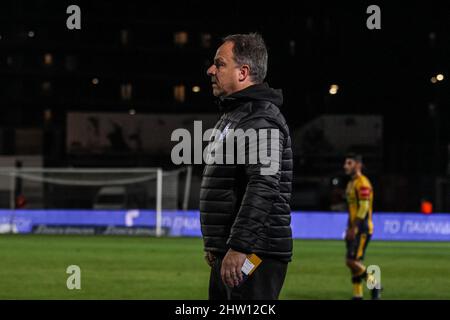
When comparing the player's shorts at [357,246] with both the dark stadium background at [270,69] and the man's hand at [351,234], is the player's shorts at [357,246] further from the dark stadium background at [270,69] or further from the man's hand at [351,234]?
the dark stadium background at [270,69]

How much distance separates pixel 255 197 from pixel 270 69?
52785 mm

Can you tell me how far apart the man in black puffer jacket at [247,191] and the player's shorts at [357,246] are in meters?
8.57

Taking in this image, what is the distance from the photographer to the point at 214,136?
17.4ft

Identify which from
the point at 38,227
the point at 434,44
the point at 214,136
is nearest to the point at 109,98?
the point at 434,44

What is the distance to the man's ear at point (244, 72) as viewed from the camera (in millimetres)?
5141

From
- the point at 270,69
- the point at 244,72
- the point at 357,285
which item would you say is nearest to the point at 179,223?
the point at 357,285

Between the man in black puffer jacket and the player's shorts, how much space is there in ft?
28.1

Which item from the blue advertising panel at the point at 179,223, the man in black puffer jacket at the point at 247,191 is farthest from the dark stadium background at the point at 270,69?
the man in black puffer jacket at the point at 247,191

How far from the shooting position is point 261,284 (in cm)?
506

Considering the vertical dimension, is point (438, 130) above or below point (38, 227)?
above

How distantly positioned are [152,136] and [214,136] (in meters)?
51.0

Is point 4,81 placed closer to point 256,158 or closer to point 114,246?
point 114,246

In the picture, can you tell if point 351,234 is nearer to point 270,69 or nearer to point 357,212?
point 357,212

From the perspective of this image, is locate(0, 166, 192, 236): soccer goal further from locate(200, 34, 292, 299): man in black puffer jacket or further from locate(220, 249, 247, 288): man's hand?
locate(220, 249, 247, 288): man's hand
